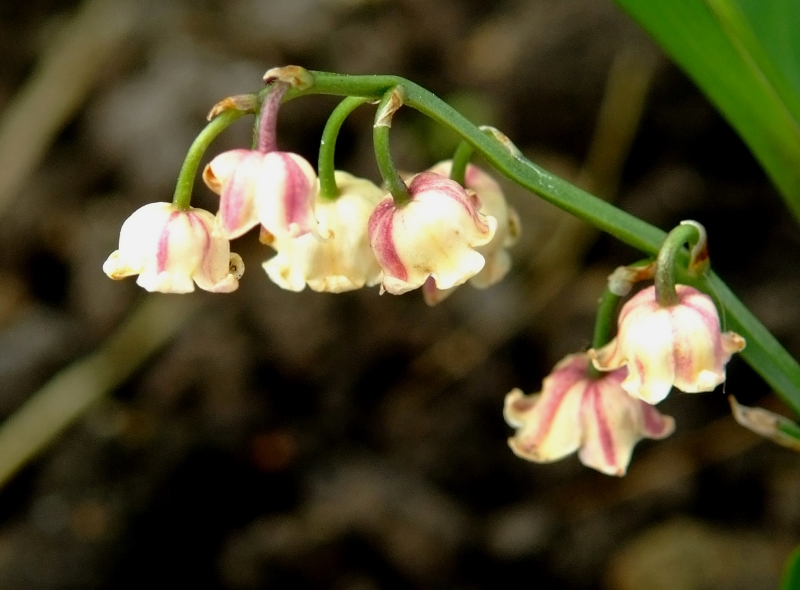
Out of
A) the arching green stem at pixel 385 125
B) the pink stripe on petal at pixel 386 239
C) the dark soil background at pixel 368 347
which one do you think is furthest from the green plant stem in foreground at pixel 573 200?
the dark soil background at pixel 368 347

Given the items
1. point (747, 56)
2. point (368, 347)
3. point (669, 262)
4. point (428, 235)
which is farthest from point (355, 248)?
point (368, 347)

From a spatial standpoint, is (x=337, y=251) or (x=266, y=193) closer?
(x=266, y=193)

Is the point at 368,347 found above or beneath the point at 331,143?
above

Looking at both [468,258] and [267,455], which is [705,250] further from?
[267,455]

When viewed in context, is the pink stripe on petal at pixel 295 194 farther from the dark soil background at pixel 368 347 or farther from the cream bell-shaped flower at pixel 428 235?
the dark soil background at pixel 368 347

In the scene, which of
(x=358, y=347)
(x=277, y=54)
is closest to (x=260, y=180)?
(x=358, y=347)

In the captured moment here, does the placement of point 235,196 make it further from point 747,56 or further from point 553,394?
point 747,56

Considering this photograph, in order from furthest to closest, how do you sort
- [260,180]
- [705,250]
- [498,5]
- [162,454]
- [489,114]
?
[498,5] < [489,114] < [162,454] < [705,250] < [260,180]
